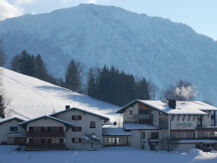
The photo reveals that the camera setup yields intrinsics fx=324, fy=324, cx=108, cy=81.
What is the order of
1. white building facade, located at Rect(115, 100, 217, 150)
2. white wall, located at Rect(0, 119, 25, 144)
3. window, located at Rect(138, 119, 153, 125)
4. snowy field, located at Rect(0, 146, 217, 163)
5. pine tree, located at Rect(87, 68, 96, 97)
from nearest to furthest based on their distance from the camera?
1. snowy field, located at Rect(0, 146, 217, 163)
2. white wall, located at Rect(0, 119, 25, 144)
3. white building facade, located at Rect(115, 100, 217, 150)
4. window, located at Rect(138, 119, 153, 125)
5. pine tree, located at Rect(87, 68, 96, 97)

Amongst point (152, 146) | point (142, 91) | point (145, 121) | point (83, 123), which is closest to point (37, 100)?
point (83, 123)

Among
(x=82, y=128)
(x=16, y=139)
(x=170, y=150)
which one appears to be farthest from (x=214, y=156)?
(x=16, y=139)

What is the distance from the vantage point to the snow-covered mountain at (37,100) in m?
86.2

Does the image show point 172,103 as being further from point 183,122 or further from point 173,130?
point 173,130

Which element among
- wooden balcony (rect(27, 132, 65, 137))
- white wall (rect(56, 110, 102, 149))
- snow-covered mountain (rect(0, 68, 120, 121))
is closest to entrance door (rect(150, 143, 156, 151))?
white wall (rect(56, 110, 102, 149))

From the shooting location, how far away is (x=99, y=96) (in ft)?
414

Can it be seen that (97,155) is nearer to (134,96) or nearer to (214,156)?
(214,156)

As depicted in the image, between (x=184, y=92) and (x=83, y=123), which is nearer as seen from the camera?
(x=83, y=123)

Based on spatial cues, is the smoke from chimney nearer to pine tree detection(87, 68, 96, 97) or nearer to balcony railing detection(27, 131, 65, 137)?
pine tree detection(87, 68, 96, 97)

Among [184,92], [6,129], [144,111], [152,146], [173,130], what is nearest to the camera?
[6,129]

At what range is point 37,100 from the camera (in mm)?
98562

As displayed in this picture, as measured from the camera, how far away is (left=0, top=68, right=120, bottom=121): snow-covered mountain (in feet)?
283

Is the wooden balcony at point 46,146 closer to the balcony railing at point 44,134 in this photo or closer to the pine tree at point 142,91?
the balcony railing at point 44,134

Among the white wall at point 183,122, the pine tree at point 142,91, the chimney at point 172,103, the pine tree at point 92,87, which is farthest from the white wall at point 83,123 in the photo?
the pine tree at point 92,87
